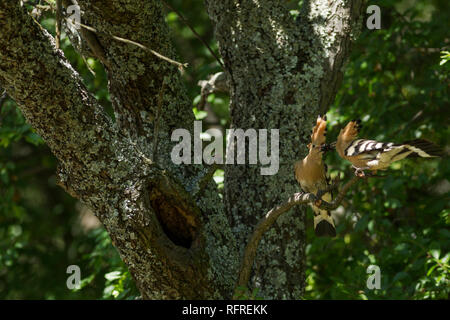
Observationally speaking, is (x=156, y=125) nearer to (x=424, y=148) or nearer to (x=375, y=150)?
(x=375, y=150)

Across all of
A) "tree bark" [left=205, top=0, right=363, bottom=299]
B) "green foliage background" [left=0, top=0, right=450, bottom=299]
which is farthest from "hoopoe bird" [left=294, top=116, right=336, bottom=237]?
"green foliage background" [left=0, top=0, right=450, bottom=299]

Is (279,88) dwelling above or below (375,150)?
above

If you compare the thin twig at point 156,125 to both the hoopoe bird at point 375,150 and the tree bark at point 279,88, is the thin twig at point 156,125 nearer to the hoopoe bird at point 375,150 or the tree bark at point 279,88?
the tree bark at point 279,88

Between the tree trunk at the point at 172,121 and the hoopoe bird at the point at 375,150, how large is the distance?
10.5 inches

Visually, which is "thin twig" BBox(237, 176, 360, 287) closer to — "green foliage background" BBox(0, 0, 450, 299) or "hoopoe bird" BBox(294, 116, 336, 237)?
"hoopoe bird" BBox(294, 116, 336, 237)

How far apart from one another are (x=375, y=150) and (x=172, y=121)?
A: 3.59ft

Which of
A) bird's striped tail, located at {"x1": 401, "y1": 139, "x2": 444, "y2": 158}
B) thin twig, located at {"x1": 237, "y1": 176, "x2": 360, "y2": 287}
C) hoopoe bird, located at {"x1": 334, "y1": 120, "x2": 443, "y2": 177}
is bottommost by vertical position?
thin twig, located at {"x1": 237, "y1": 176, "x2": 360, "y2": 287}

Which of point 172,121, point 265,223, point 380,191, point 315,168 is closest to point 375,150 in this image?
point 315,168

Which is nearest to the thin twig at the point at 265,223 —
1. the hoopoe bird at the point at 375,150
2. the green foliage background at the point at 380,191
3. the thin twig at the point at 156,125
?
the hoopoe bird at the point at 375,150

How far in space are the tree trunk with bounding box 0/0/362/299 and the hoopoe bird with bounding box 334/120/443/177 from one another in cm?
27

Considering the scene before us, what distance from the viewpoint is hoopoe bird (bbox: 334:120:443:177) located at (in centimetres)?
280

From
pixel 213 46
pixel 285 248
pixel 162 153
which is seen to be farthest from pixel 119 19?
pixel 213 46

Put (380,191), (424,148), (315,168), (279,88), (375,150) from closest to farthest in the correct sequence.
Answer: (424,148)
(375,150)
(279,88)
(315,168)
(380,191)

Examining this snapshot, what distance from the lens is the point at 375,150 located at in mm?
3217
